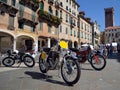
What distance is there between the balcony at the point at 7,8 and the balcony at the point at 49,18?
23.0 feet

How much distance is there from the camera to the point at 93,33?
71.1 meters

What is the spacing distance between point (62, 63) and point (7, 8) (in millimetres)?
21890

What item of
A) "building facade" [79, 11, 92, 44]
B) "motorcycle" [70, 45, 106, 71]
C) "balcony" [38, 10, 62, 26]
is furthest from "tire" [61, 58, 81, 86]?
"building facade" [79, 11, 92, 44]

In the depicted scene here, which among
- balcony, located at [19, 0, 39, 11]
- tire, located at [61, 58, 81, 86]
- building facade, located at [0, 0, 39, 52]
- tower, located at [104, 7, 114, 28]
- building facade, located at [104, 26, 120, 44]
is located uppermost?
tower, located at [104, 7, 114, 28]

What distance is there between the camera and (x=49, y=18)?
122ft

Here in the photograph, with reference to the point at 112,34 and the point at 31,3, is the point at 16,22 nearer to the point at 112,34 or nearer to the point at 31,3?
the point at 31,3

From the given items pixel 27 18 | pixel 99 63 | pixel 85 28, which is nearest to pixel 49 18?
pixel 27 18

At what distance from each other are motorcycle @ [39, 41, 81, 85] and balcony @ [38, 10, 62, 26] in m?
26.9

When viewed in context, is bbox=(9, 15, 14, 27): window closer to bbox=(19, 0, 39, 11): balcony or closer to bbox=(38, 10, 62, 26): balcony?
bbox=(19, 0, 39, 11): balcony

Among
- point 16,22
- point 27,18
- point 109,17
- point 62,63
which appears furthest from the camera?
point 109,17

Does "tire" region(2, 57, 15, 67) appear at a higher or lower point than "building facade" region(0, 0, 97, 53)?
lower

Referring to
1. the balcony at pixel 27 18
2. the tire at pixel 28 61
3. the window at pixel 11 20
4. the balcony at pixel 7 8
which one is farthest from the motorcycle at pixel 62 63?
the balcony at pixel 27 18

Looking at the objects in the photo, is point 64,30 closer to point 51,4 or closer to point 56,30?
point 56,30

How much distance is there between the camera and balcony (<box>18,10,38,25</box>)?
29.4 m
